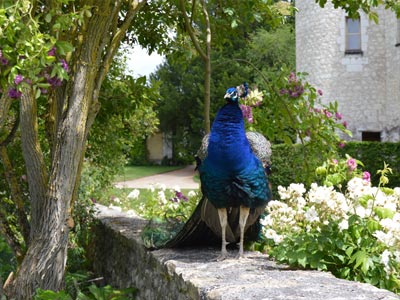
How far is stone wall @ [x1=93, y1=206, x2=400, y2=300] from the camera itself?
272 centimetres

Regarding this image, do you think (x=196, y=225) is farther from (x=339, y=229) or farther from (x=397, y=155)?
(x=397, y=155)

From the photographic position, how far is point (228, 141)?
3.77 meters

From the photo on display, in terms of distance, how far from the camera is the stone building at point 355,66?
1675 cm

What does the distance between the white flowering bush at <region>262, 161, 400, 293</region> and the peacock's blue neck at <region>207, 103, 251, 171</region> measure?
0.53 meters

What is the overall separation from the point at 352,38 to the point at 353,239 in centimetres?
1468

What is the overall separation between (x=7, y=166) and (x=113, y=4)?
5.81 feet

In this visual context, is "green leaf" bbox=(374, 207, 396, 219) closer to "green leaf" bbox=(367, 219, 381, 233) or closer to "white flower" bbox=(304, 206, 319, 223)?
"green leaf" bbox=(367, 219, 381, 233)

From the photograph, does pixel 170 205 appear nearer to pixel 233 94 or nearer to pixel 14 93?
pixel 233 94

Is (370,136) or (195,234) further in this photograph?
(370,136)

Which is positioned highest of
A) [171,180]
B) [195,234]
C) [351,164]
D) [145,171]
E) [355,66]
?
[355,66]

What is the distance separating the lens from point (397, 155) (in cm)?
1370

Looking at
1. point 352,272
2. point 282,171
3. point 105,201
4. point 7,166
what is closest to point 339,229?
point 352,272

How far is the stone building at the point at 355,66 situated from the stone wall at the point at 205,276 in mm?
11864

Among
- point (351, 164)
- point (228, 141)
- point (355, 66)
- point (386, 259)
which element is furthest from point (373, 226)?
point (355, 66)
